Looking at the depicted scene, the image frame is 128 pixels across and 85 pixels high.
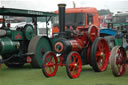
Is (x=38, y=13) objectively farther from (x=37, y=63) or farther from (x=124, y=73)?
(x=124, y=73)

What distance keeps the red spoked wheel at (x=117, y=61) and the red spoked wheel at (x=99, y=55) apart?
2.27 feet

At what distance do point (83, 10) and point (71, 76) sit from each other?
304 inches

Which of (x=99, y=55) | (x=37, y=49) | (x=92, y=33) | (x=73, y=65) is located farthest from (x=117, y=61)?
(x=37, y=49)

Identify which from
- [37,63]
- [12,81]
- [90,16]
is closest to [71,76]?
[12,81]

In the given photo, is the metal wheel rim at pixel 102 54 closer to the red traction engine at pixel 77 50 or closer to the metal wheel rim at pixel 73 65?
the red traction engine at pixel 77 50

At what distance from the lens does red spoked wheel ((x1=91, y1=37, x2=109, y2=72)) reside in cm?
687

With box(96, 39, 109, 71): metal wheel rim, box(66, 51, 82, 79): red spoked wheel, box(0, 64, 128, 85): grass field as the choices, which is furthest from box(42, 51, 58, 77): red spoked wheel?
box(96, 39, 109, 71): metal wheel rim

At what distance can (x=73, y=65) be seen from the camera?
6.14 meters

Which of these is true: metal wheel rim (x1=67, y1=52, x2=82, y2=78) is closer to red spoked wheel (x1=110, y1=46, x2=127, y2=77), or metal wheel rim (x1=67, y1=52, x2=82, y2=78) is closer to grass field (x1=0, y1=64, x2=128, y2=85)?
grass field (x1=0, y1=64, x2=128, y2=85)

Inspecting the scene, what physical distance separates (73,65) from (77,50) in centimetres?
88

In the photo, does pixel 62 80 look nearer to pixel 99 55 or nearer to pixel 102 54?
pixel 99 55

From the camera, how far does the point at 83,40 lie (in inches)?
279

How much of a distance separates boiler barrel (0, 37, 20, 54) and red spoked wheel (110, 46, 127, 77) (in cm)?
270

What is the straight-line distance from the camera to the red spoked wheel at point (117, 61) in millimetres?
5948
